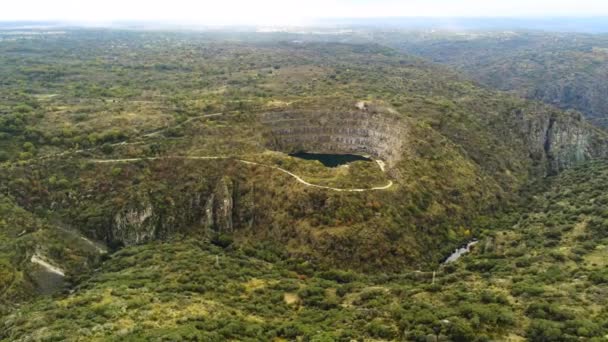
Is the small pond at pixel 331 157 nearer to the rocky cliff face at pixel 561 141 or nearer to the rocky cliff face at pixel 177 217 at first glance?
the rocky cliff face at pixel 177 217

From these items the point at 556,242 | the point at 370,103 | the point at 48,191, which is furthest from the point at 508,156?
the point at 48,191

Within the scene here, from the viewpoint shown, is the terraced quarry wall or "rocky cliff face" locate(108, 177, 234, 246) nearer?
"rocky cliff face" locate(108, 177, 234, 246)

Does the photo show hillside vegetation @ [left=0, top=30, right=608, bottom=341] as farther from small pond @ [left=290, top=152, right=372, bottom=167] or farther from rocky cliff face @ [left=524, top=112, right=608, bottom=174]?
small pond @ [left=290, top=152, right=372, bottom=167]

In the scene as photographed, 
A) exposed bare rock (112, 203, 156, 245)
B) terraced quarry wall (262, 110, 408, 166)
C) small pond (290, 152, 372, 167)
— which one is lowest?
exposed bare rock (112, 203, 156, 245)

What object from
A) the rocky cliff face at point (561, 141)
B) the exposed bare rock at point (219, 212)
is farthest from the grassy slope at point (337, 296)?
the rocky cliff face at point (561, 141)

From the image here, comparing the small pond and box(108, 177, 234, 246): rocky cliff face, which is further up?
the small pond

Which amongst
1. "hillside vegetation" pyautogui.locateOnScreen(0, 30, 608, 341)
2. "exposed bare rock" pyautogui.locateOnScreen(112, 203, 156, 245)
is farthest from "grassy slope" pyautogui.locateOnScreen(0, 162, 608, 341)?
"exposed bare rock" pyautogui.locateOnScreen(112, 203, 156, 245)

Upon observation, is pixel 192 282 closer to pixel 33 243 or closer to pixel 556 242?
pixel 33 243
